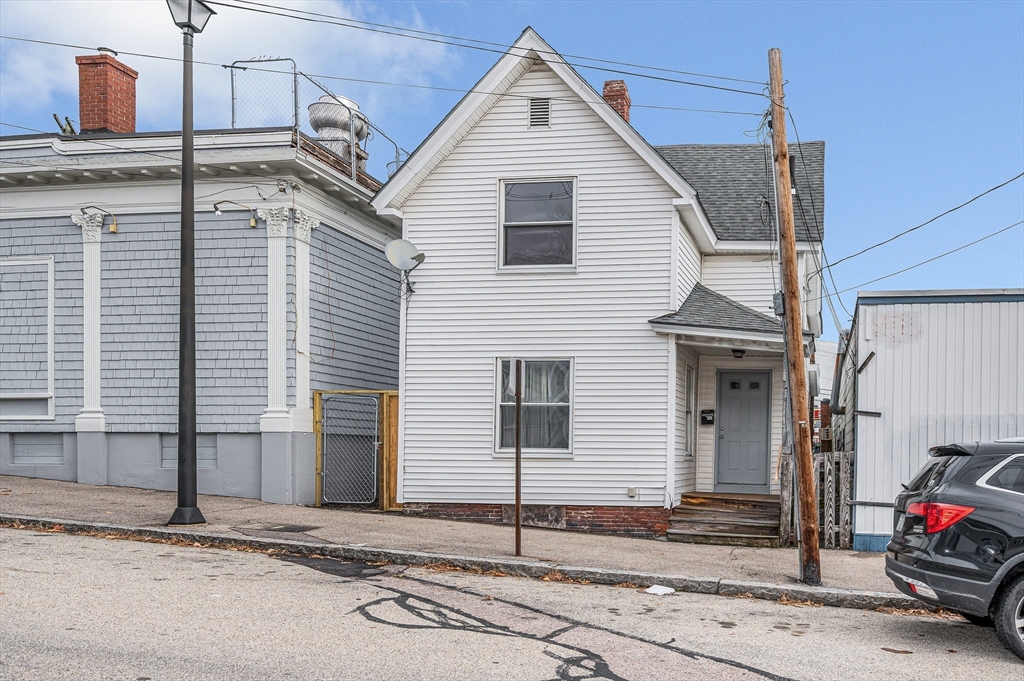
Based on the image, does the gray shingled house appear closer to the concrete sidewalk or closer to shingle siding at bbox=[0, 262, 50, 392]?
shingle siding at bbox=[0, 262, 50, 392]

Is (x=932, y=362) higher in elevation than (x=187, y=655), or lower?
higher

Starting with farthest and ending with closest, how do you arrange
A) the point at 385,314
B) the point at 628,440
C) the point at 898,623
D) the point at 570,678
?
the point at 385,314 → the point at 628,440 → the point at 898,623 → the point at 570,678

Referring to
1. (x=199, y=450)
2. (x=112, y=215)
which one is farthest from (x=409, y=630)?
(x=112, y=215)

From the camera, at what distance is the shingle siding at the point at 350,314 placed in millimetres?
17188

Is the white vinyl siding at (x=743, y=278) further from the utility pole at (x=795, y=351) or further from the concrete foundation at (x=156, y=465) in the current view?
the concrete foundation at (x=156, y=465)

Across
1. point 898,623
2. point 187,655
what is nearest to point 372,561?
point 187,655

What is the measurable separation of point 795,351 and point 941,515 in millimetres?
3070

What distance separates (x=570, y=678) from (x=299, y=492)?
1031 centimetres

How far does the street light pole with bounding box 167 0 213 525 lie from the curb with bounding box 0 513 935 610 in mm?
619

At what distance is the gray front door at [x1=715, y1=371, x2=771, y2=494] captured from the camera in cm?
1752

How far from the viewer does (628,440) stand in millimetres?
15578

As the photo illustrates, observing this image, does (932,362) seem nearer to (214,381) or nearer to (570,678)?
(570,678)

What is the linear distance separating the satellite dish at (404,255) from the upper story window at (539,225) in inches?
56.1

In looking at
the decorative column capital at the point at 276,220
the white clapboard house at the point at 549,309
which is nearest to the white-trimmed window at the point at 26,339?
the decorative column capital at the point at 276,220
